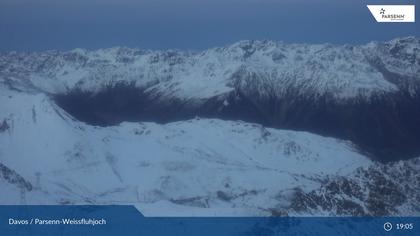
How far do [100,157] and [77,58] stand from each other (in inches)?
26.8

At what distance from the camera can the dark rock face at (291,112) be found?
3934 mm

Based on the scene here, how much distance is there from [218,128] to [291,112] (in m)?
0.47

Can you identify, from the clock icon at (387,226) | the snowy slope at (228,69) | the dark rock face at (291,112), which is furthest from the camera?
the snowy slope at (228,69)

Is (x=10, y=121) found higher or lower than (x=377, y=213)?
higher

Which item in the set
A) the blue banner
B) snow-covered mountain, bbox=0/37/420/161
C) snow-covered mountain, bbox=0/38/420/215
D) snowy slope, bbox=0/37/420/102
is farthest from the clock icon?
snowy slope, bbox=0/37/420/102

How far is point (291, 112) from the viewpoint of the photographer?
404 cm

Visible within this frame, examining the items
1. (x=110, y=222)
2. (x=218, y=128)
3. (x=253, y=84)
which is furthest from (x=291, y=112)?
(x=110, y=222)

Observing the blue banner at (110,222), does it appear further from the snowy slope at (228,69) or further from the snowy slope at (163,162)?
the snowy slope at (228,69)

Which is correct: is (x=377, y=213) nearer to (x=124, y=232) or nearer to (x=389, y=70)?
(x=389, y=70)

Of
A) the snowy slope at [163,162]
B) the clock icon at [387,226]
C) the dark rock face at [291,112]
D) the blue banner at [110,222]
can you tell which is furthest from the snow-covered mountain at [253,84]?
the blue banner at [110,222]

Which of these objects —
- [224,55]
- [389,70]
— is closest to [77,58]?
[224,55]

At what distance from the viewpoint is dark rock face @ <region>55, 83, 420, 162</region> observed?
3.93 metres

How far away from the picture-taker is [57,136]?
159 inches

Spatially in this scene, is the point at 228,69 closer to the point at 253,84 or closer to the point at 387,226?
the point at 253,84
